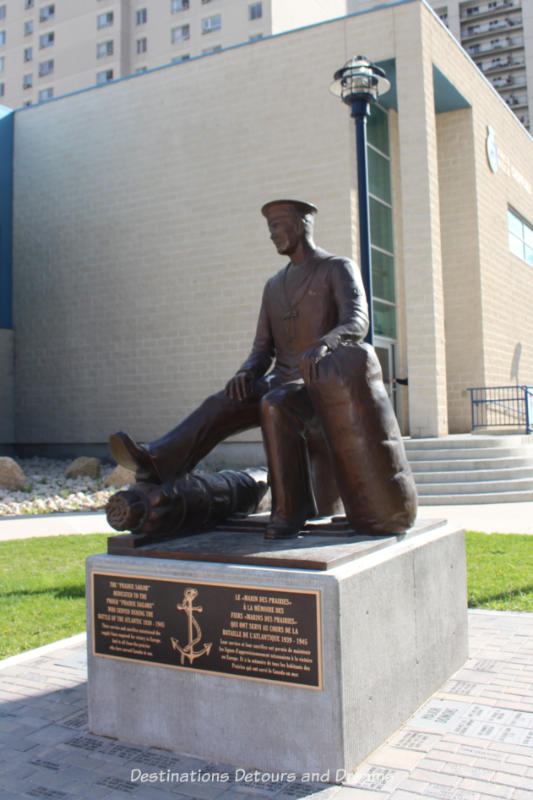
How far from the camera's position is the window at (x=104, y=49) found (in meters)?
46.9

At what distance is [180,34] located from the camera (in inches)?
1813

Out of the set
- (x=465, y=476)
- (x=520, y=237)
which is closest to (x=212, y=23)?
(x=520, y=237)

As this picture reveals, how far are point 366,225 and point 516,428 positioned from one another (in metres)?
13.1

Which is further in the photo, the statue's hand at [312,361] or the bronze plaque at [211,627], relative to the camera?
the statue's hand at [312,361]

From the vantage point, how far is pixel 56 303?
2055 centimetres

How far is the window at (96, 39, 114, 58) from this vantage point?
46.9 m

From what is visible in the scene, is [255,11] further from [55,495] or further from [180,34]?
[55,495]

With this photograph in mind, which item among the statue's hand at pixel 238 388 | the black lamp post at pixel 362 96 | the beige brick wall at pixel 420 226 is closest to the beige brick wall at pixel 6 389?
the beige brick wall at pixel 420 226

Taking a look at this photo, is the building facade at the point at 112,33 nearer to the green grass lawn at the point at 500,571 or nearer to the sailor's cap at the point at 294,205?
the green grass lawn at the point at 500,571

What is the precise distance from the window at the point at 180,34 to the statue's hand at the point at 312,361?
4793 cm

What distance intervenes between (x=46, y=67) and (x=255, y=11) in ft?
52.8

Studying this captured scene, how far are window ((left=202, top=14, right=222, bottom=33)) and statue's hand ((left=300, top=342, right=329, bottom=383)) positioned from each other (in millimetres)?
46670

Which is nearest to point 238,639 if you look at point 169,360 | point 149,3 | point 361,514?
point 361,514

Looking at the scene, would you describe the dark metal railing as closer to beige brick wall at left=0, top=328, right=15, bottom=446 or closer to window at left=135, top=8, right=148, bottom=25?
beige brick wall at left=0, top=328, right=15, bottom=446
